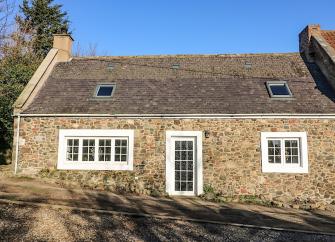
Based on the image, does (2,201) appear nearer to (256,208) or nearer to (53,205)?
(53,205)

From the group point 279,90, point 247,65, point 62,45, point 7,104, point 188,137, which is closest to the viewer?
point 188,137

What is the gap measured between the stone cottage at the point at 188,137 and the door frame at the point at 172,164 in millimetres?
40

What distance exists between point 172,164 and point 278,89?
5.87 meters

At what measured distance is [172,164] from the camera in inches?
575

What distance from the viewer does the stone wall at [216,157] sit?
1404cm

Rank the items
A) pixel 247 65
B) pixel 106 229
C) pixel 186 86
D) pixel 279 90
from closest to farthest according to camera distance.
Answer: pixel 106 229, pixel 279 90, pixel 186 86, pixel 247 65

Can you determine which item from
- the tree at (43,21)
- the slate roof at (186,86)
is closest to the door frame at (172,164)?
the slate roof at (186,86)

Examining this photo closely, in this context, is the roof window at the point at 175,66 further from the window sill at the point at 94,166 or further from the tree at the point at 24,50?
the tree at the point at 24,50

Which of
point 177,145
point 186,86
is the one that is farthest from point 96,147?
point 186,86

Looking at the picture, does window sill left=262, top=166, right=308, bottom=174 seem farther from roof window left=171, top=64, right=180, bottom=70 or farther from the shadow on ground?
roof window left=171, top=64, right=180, bottom=70

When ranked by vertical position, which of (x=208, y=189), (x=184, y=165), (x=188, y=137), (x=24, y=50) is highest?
(x=24, y=50)

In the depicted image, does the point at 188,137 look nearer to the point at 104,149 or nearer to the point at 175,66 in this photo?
the point at 104,149

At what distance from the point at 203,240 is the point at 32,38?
29327 millimetres

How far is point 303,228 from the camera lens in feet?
30.2
